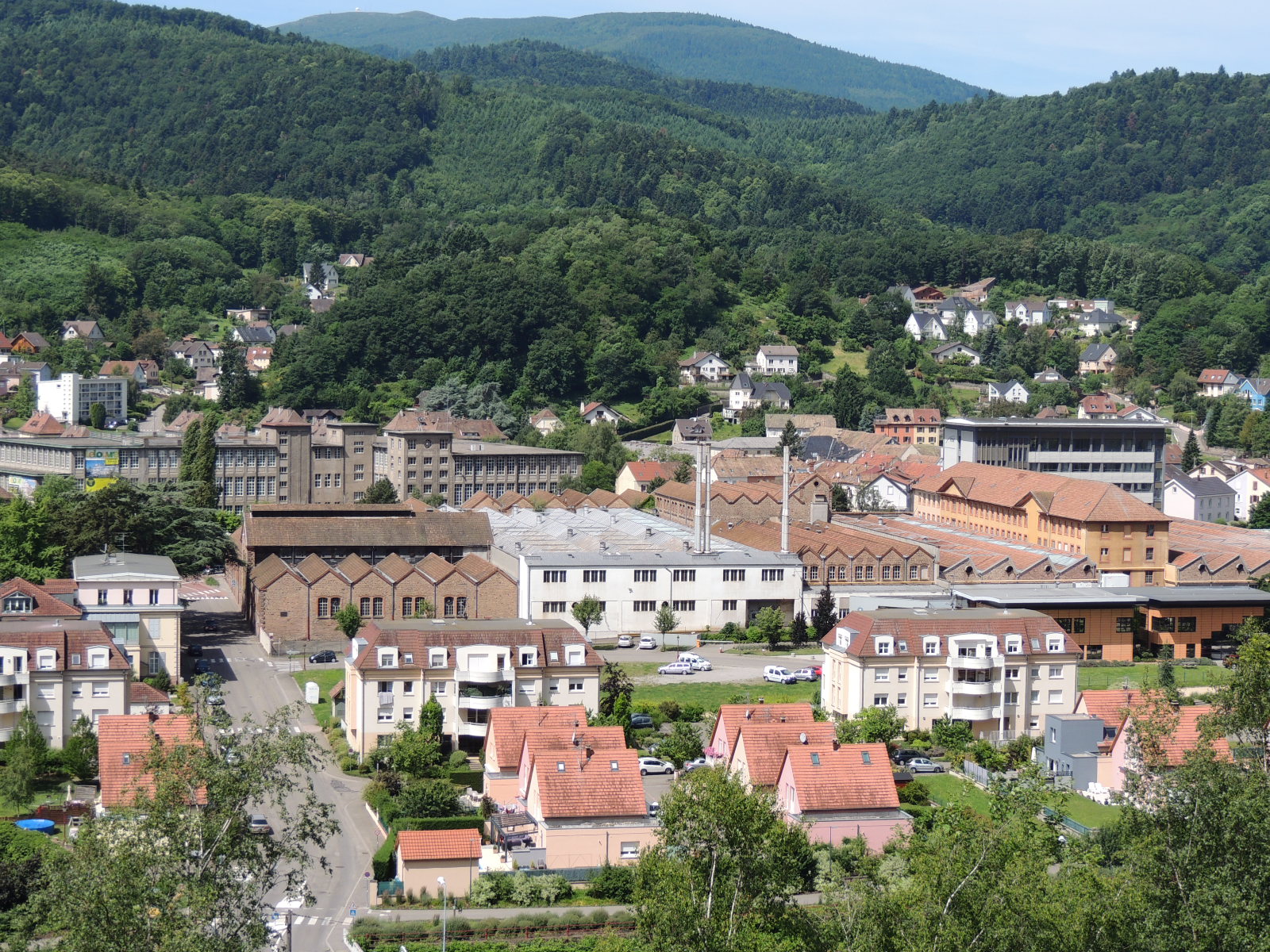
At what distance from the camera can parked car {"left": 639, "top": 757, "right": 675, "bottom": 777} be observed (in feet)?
107

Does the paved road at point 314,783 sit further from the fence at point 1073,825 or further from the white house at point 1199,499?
the white house at point 1199,499

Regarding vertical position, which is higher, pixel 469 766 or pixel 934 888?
pixel 934 888

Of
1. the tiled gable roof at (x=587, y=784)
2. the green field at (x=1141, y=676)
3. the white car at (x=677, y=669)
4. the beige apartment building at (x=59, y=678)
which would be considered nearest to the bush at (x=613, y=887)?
the tiled gable roof at (x=587, y=784)

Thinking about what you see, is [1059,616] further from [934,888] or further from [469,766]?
[934,888]

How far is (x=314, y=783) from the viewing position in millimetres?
32062

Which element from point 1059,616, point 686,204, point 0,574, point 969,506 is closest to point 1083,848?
point 1059,616

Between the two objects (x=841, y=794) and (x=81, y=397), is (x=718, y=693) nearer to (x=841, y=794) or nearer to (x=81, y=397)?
(x=841, y=794)

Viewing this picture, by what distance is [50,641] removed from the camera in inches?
1307

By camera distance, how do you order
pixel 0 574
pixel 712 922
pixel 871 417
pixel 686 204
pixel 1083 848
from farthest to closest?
pixel 686 204 < pixel 871 417 < pixel 0 574 < pixel 1083 848 < pixel 712 922

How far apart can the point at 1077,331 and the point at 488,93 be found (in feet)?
313

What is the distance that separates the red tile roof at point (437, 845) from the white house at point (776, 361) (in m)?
74.5

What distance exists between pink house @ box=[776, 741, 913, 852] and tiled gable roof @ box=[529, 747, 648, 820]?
8.15 feet

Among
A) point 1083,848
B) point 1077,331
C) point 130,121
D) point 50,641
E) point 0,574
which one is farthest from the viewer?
point 130,121

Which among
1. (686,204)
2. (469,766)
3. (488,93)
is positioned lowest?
(469,766)
